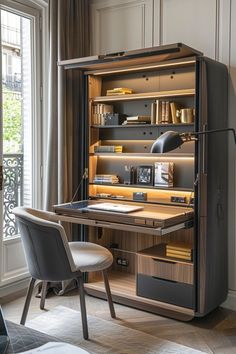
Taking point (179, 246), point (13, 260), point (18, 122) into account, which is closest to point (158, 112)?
point (179, 246)

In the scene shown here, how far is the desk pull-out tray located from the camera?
9.60 feet

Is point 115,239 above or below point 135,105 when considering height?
below

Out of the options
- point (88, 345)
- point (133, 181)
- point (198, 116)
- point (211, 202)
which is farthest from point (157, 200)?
point (88, 345)

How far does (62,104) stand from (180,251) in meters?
1.55

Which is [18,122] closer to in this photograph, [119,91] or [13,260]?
[119,91]

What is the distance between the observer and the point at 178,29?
11.7ft

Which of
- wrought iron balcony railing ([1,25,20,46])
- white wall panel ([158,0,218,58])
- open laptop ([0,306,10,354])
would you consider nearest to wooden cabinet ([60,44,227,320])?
white wall panel ([158,0,218,58])

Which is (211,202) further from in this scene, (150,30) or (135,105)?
(150,30)

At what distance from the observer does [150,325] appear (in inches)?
123

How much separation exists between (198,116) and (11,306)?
2041mm

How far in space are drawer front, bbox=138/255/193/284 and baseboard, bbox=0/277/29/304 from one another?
3.49 feet

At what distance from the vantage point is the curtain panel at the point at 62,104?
3.67 m

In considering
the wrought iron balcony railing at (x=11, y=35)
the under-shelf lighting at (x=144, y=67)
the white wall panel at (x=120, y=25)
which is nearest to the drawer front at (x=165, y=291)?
the under-shelf lighting at (x=144, y=67)

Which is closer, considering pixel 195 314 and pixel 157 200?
pixel 195 314
